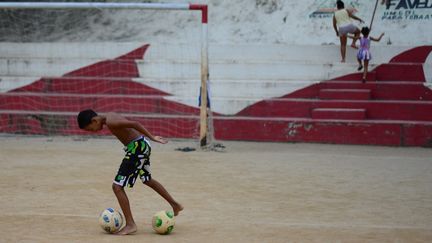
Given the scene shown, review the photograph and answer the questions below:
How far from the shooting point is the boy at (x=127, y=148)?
6.26m

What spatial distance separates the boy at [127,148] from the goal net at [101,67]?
18.8 feet

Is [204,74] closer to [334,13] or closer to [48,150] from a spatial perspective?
[48,150]

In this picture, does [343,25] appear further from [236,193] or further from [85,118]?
[85,118]

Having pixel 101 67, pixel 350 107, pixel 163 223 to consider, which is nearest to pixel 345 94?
pixel 350 107

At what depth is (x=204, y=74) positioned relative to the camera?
12.2 m

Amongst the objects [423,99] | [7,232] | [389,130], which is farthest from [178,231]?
[423,99]

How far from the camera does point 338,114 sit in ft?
44.8

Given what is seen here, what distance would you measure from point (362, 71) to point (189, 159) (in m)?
5.23

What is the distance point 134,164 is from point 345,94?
8569 millimetres

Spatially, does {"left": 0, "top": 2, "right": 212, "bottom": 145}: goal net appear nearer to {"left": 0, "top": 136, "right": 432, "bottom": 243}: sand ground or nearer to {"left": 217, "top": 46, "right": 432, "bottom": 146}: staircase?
{"left": 217, "top": 46, "right": 432, "bottom": 146}: staircase

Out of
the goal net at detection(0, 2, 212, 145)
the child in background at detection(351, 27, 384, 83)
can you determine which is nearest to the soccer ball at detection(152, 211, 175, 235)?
the goal net at detection(0, 2, 212, 145)

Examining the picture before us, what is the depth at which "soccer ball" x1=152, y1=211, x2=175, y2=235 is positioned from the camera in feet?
20.3

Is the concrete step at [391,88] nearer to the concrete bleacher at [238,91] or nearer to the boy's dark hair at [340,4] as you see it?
the concrete bleacher at [238,91]

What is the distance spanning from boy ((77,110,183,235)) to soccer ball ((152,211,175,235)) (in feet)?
0.68
